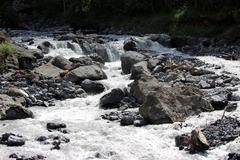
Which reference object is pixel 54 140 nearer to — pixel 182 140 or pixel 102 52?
pixel 182 140

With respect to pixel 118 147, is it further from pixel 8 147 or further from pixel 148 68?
pixel 148 68

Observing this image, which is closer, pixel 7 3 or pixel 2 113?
pixel 2 113

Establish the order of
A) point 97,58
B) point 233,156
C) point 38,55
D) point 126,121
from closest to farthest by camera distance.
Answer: point 233,156 → point 126,121 → point 38,55 → point 97,58

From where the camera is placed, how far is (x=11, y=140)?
55.3ft

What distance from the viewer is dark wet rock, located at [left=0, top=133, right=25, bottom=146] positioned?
1680 cm

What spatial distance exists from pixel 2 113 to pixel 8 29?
25.5m

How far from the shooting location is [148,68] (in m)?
26.9

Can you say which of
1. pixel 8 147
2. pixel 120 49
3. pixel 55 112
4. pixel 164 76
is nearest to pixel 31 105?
pixel 55 112

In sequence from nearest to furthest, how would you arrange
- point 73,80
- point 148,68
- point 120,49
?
point 73,80
point 148,68
point 120,49

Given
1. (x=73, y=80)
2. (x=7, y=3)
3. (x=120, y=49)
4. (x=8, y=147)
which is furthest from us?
(x=7, y=3)

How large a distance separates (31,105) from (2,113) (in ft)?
8.21

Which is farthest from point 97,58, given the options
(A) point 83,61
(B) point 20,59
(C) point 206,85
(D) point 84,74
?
(C) point 206,85

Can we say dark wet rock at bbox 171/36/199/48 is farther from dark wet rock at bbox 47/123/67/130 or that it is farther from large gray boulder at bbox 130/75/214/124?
dark wet rock at bbox 47/123/67/130

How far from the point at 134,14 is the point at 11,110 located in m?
28.9
